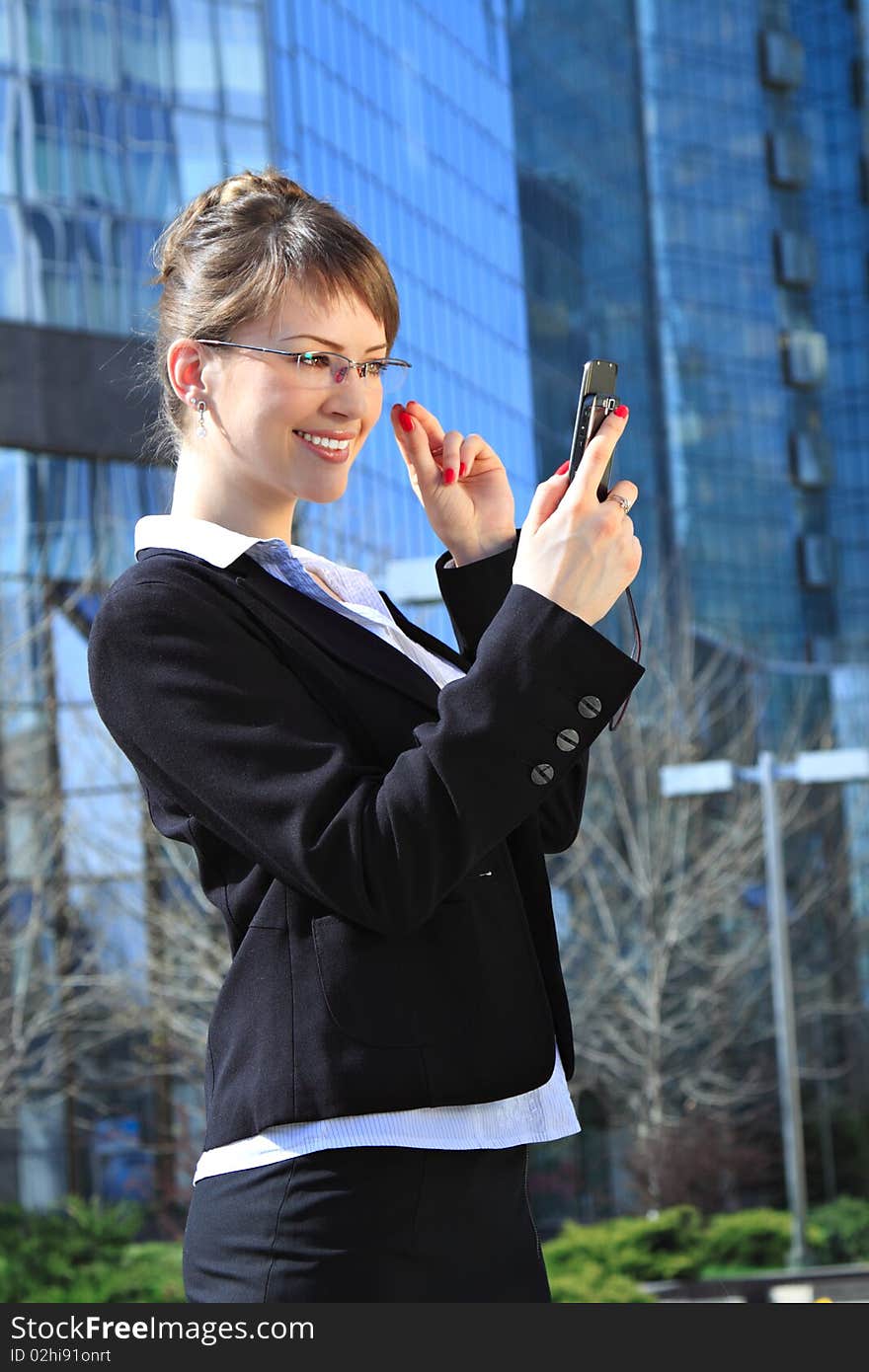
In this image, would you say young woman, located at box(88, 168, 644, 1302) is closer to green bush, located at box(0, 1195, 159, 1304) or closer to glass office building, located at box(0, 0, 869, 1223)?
glass office building, located at box(0, 0, 869, 1223)

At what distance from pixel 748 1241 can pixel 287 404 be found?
67.3ft

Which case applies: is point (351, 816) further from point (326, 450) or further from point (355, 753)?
point (326, 450)

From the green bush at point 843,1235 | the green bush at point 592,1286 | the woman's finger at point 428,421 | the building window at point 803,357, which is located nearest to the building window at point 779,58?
the building window at point 803,357

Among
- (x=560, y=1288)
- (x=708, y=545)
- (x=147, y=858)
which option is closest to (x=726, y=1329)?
(x=560, y=1288)

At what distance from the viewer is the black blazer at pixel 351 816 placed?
1.62 m

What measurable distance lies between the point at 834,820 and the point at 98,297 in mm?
14721

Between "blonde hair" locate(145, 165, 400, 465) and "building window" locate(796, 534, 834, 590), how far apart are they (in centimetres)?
4558

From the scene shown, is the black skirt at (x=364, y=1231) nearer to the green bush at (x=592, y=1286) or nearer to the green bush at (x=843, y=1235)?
the green bush at (x=592, y=1286)

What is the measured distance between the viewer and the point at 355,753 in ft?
5.79

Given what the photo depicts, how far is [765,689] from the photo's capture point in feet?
112

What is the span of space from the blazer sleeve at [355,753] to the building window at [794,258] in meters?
48.9

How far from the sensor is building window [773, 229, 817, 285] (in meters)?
48.7

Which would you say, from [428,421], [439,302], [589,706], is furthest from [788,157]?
[589,706]

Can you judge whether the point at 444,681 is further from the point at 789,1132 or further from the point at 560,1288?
the point at 789,1132
